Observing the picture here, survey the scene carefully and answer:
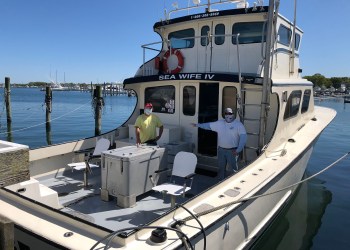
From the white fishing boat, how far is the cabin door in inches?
0.9

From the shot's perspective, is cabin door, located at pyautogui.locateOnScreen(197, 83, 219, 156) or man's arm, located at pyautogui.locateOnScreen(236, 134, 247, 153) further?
cabin door, located at pyautogui.locateOnScreen(197, 83, 219, 156)

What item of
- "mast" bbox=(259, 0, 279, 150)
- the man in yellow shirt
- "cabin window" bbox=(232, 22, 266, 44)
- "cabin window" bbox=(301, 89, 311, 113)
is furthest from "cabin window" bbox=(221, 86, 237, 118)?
"cabin window" bbox=(301, 89, 311, 113)

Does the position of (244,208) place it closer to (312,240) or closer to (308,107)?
(312,240)

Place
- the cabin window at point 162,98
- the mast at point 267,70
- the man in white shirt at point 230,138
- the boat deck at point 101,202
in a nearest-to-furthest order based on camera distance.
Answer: the boat deck at point 101,202
the mast at point 267,70
the man in white shirt at point 230,138
the cabin window at point 162,98

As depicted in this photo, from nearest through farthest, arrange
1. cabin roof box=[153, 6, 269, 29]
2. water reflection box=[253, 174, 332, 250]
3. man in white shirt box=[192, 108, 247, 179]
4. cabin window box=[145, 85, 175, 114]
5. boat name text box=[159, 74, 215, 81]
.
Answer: man in white shirt box=[192, 108, 247, 179]
water reflection box=[253, 174, 332, 250]
boat name text box=[159, 74, 215, 81]
cabin roof box=[153, 6, 269, 29]
cabin window box=[145, 85, 175, 114]

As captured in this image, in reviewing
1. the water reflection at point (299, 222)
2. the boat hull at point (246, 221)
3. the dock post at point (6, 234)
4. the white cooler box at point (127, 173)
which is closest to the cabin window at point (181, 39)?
the white cooler box at point (127, 173)

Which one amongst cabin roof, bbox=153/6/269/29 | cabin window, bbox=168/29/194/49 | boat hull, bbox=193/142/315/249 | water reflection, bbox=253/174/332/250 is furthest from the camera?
cabin window, bbox=168/29/194/49

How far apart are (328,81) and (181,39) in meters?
99.7

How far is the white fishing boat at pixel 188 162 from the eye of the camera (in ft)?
10.2

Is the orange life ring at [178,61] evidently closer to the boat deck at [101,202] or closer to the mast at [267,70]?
the mast at [267,70]

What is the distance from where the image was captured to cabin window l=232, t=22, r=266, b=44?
22.0ft

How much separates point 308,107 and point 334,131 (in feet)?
37.5

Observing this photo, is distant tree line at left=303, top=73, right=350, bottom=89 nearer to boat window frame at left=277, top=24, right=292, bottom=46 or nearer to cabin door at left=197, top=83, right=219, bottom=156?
boat window frame at left=277, top=24, right=292, bottom=46

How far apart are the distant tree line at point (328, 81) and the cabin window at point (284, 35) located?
92.6 meters
